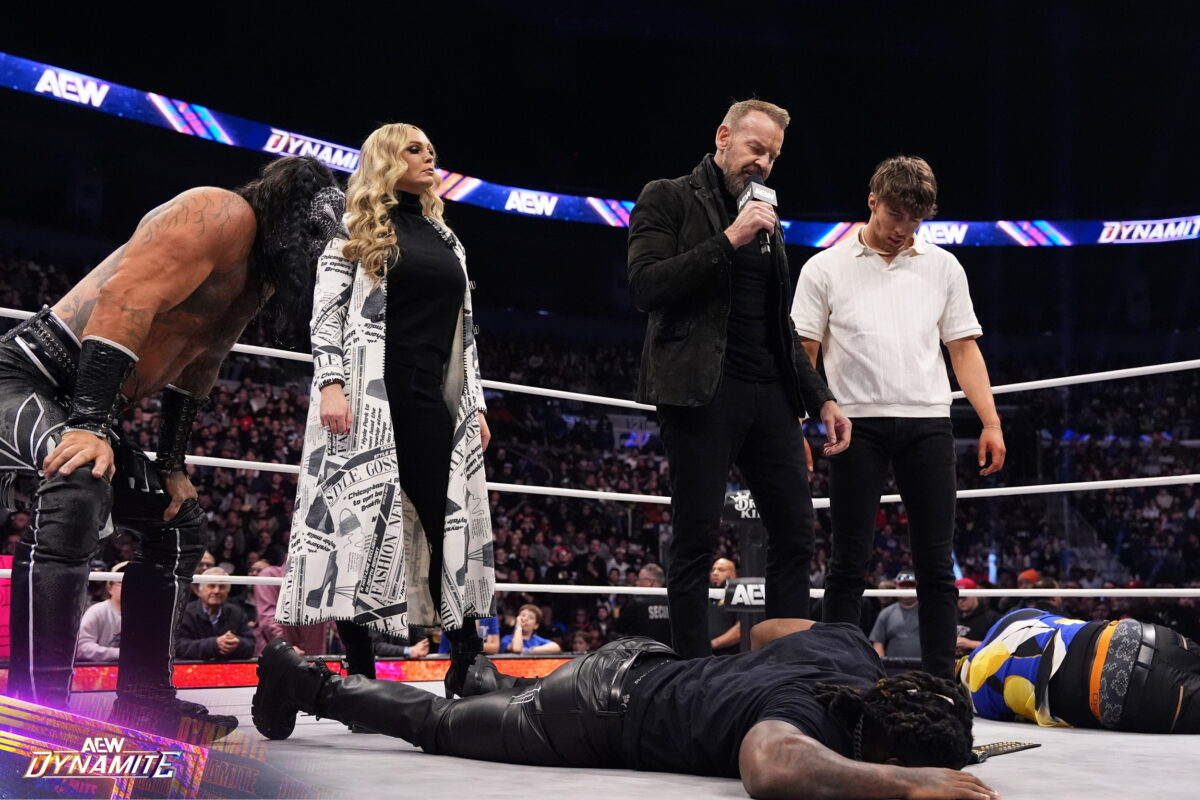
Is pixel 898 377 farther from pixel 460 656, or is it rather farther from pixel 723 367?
pixel 460 656

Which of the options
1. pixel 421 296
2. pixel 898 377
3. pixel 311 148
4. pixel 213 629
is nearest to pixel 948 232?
pixel 311 148

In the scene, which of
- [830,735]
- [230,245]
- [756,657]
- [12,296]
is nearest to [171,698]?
[230,245]

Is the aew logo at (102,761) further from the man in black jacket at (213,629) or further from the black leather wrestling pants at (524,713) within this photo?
the man in black jacket at (213,629)

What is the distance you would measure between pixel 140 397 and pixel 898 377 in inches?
58.7

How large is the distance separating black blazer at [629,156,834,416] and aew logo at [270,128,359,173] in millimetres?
9265

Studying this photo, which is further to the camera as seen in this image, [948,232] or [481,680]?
[948,232]

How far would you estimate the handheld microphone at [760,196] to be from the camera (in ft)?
6.57

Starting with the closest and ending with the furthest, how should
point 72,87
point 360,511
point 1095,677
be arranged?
point 360,511
point 1095,677
point 72,87

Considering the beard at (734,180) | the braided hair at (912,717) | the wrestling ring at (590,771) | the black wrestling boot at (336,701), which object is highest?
the beard at (734,180)

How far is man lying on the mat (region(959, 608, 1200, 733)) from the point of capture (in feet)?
6.93

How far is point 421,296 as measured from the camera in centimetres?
208

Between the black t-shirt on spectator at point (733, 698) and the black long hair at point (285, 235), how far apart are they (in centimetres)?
82

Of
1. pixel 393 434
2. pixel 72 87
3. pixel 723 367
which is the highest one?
pixel 72 87

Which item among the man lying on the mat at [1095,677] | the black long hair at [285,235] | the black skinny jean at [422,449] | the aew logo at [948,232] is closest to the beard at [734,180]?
the black skinny jean at [422,449]
